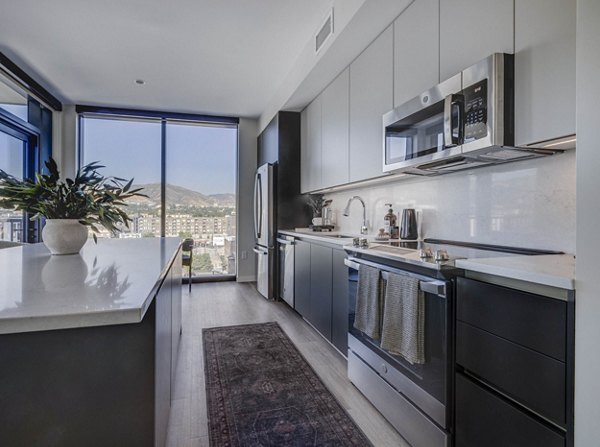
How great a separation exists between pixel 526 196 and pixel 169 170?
15.9ft

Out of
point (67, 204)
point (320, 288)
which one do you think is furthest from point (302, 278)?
point (67, 204)

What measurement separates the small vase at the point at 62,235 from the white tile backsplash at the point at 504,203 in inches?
83.3

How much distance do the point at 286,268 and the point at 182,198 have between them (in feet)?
7.98

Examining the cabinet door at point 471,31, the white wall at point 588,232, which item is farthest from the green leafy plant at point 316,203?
the white wall at point 588,232

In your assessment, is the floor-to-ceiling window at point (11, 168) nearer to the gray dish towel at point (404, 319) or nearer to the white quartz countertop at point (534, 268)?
the gray dish towel at point (404, 319)

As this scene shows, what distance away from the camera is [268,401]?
1.99 meters

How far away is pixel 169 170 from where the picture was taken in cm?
536

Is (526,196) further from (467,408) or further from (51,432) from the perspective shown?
(51,432)

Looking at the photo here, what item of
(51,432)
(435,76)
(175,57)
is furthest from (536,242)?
(175,57)

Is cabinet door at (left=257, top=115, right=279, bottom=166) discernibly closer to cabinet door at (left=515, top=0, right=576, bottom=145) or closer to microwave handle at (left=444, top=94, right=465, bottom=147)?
microwave handle at (left=444, top=94, right=465, bottom=147)

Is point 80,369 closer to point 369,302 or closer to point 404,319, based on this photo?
point 404,319

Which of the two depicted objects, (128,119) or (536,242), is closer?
(536,242)

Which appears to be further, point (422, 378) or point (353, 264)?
point (353, 264)

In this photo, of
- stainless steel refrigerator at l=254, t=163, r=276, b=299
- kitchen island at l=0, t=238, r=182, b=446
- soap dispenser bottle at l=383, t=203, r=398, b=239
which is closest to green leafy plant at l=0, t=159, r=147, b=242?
kitchen island at l=0, t=238, r=182, b=446
